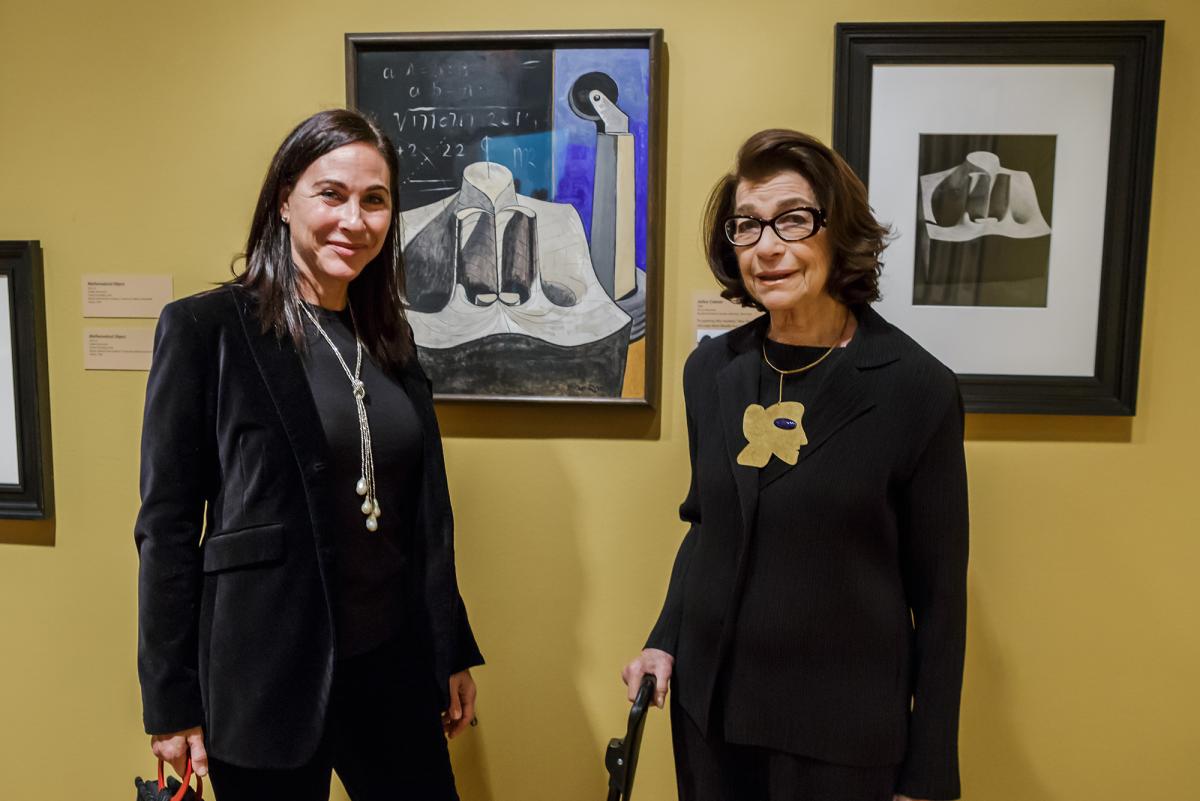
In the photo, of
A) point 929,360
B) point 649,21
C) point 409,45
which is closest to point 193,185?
point 409,45

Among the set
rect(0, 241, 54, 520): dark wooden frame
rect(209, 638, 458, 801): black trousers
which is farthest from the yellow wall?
rect(209, 638, 458, 801): black trousers

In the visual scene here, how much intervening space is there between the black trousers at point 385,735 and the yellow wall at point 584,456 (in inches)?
16.8

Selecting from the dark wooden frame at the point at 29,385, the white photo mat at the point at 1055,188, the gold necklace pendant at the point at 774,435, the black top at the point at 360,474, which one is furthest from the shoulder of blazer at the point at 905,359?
the dark wooden frame at the point at 29,385

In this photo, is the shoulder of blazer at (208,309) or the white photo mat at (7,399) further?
the white photo mat at (7,399)

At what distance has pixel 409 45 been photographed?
1538mm

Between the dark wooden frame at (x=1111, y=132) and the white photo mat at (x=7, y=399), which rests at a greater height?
the dark wooden frame at (x=1111, y=132)

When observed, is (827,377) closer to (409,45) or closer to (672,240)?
(672,240)

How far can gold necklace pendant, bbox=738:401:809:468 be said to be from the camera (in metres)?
1.06

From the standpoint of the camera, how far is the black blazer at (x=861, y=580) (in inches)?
40.7

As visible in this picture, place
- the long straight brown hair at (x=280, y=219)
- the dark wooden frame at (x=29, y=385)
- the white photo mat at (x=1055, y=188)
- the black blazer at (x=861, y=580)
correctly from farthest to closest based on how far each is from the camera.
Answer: the dark wooden frame at (x=29, y=385) → the white photo mat at (x=1055, y=188) → the long straight brown hair at (x=280, y=219) → the black blazer at (x=861, y=580)

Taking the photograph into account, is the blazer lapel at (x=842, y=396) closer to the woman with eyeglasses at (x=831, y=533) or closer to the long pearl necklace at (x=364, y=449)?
the woman with eyeglasses at (x=831, y=533)

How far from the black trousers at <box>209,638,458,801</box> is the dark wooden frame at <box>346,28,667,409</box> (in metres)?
0.63

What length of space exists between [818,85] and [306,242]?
101cm

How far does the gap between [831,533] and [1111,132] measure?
104 centimetres
